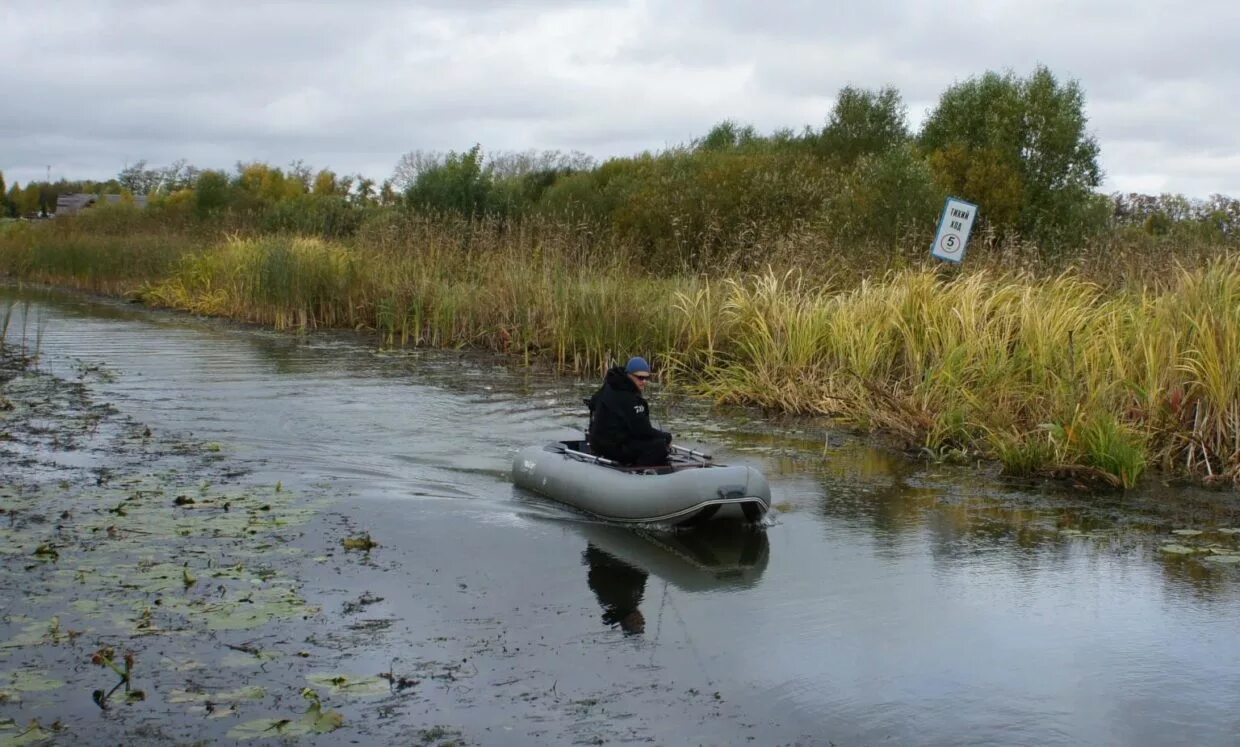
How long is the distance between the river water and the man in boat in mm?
671

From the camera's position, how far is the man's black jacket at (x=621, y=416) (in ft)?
33.2

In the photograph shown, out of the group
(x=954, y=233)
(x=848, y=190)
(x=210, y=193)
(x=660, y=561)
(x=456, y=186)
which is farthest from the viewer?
(x=210, y=193)

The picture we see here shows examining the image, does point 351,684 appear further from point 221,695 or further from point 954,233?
point 954,233

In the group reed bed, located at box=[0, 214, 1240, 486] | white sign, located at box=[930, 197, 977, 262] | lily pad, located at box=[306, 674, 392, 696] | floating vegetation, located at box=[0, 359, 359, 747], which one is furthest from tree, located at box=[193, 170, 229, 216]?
lily pad, located at box=[306, 674, 392, 696]

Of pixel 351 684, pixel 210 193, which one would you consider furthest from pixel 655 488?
pixel 210 193

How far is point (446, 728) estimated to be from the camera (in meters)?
5.62

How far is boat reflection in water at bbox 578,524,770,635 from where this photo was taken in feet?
25.6

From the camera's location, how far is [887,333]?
14602 millimetres

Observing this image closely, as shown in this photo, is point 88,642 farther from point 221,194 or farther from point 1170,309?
point 221,194

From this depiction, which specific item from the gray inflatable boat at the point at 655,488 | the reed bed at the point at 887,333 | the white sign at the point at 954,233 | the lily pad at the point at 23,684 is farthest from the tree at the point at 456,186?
the lily pad at the point at 23,684

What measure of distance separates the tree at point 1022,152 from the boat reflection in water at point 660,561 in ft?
59.1

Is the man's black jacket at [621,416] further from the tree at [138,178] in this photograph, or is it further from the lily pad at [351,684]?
the tree at [138,178]

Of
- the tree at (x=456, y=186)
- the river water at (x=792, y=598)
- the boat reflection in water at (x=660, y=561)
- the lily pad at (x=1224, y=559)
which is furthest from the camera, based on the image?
the tree at (x=456, y=186)

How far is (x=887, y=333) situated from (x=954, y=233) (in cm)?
149
